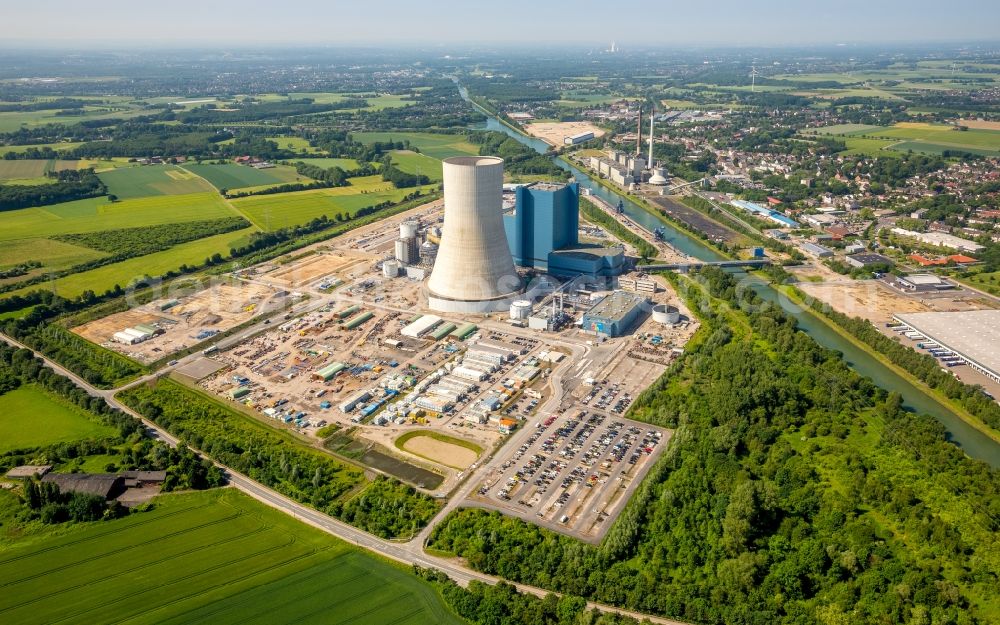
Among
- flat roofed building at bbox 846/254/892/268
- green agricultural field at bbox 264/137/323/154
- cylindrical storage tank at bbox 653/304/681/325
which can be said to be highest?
green agricultural field at bbox 264/137/323/154

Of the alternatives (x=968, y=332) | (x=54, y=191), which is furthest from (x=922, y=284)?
(x=54, y=191)

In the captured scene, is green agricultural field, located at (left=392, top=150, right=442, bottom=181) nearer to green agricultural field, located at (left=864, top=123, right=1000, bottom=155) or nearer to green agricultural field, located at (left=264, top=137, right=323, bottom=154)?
green agricultural field, located at (left=264, top=137, right=323, bottom=154)

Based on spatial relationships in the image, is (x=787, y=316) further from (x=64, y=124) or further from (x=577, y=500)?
(x=64, y=124)

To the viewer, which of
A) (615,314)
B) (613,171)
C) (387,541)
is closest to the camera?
(387,541)

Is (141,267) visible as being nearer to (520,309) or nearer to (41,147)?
(520,309)

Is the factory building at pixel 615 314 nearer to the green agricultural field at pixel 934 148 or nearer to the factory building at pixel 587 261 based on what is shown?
the factory building at pixel 587 261

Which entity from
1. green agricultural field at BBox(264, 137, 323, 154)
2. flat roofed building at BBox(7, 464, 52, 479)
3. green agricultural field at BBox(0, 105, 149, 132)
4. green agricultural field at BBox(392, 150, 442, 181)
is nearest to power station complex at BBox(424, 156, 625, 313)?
flat roofed building at BBox(7, 464, 52, 479)
